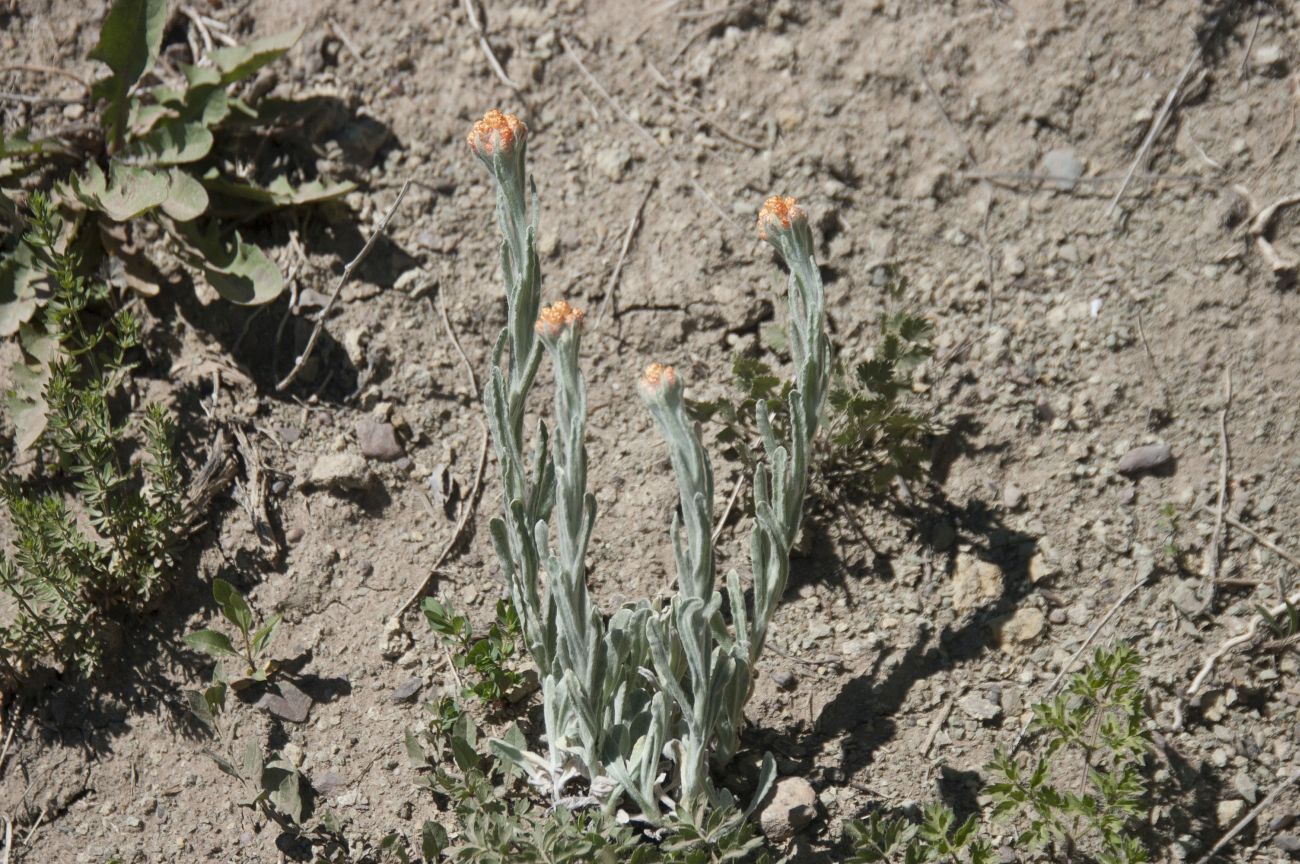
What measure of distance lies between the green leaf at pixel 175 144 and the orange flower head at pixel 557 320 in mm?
1756

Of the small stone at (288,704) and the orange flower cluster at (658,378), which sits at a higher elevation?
the orange flower cluster at (658,378)

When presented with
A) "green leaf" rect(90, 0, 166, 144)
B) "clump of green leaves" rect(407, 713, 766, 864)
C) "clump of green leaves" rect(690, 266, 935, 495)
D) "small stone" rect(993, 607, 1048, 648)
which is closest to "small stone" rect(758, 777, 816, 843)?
"clump of green leaves" rect(407, 713, 766, 864)

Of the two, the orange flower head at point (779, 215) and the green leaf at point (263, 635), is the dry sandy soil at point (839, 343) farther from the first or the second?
the orange flower head at point (779, 215)

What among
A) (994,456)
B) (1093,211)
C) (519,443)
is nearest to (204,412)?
(519,443)

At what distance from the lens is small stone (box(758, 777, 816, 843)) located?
2.68m

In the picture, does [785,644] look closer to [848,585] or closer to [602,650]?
[848,585]

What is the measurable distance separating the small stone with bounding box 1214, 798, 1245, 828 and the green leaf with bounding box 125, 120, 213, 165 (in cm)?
318

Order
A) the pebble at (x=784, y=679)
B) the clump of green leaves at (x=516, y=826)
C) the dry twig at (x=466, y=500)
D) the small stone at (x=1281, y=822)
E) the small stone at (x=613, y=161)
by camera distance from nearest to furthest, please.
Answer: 1. the clump of green leaves at (x=516, y=826)
2. the small stone at (x=1281, y=822)
3. the pebble at (x=784, y=679)
4. the dry twig at (x=466, y=500)
5. the small stone at (x=613, y=161)

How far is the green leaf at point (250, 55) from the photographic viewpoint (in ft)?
11.7

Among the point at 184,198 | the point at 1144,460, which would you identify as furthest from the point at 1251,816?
the point at 184,198

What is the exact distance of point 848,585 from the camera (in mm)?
3068

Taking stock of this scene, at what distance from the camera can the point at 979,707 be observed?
113 inches

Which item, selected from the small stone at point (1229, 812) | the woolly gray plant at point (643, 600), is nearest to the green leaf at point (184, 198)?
the woolly gray plant at point (643, 600)

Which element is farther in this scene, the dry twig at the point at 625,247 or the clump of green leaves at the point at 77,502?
the dry twig at the point at 625,247
